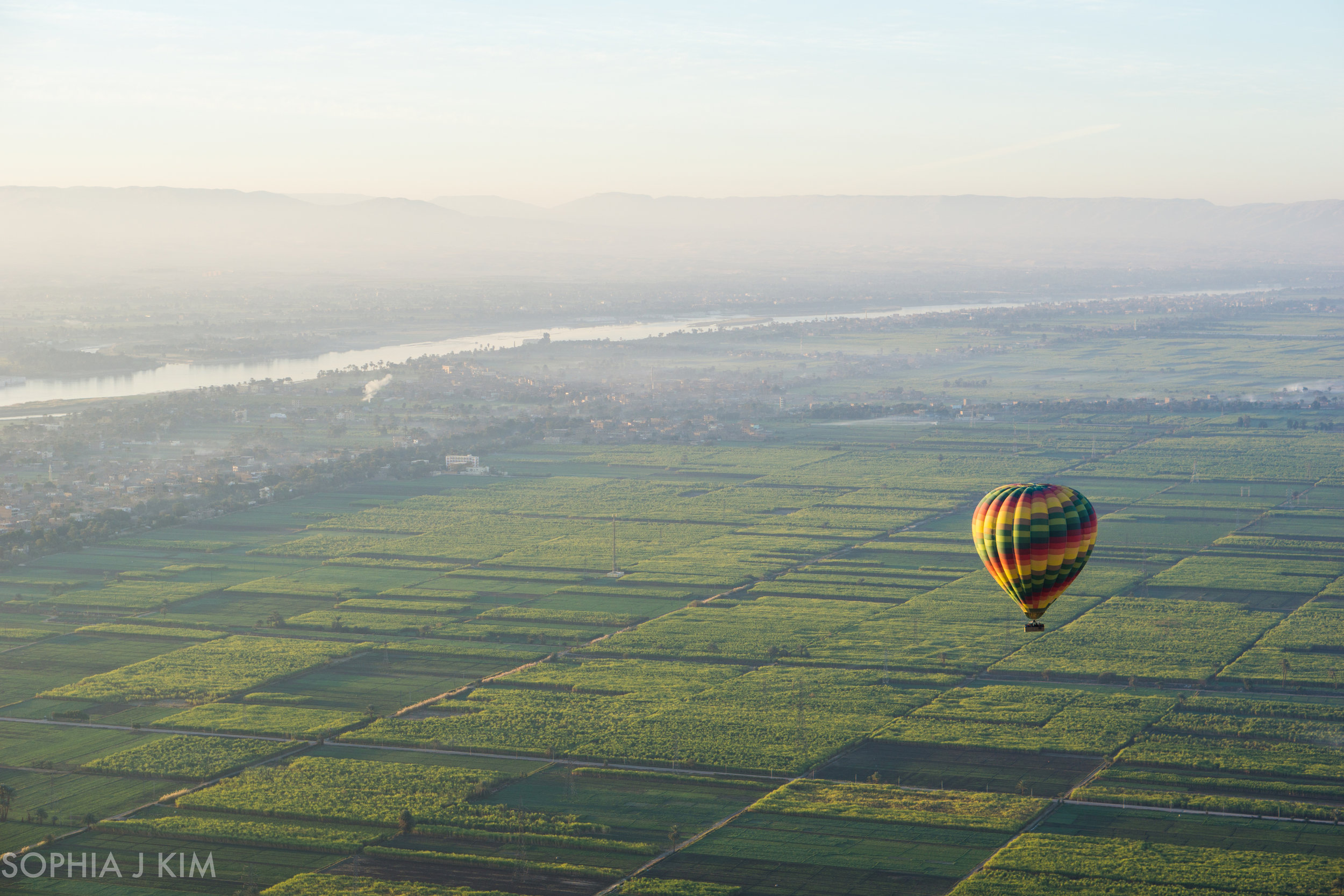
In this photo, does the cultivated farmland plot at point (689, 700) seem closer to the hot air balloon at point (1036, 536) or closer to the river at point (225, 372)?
the hot air balloon at point (1036, 536)

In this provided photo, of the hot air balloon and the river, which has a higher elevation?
the river

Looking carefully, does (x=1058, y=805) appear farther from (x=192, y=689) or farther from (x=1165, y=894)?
(x=192, y=689)

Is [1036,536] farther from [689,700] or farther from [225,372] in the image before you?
[225,372]

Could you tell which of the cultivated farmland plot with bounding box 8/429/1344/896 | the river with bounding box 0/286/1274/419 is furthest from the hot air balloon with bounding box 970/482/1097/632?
the river with bounding box 0/286/1274/419

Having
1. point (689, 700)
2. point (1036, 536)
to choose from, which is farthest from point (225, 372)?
point (1036, 536)

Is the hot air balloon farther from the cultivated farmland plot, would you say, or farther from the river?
the river

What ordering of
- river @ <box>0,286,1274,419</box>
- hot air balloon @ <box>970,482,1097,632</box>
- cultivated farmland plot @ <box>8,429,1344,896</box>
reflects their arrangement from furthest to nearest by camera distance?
river @ <box>0,286,1274,419</box> → hot air balloon @ <box>970,482,1097,632</box> → cultivated farmland plot @ <box>8,429,1344,896</box>

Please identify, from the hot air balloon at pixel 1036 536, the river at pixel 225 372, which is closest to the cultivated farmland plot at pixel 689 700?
the hot air balloon at pixel 1036 536

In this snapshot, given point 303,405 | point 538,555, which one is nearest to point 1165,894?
point 538,555

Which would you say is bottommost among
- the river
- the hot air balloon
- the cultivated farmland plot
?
the cultivated farmland plot
